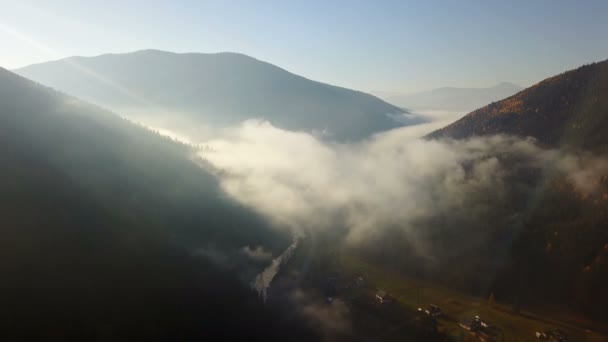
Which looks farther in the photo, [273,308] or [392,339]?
[273,308]

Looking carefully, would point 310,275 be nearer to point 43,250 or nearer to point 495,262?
point 495,262

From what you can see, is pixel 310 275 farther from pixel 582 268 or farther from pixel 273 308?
pixel 582 268

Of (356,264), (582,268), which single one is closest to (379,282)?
(356,264)

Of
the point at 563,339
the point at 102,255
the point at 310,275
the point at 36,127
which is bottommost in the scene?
the point at 310,275

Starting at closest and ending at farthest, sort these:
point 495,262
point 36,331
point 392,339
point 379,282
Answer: point 36,331, point 392,339, point 379,282, point 495,262

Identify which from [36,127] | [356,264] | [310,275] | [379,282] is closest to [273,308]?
[310,275]

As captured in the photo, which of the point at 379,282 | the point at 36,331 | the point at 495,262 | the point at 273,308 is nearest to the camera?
the point at 36,331

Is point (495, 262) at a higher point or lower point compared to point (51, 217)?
lower
